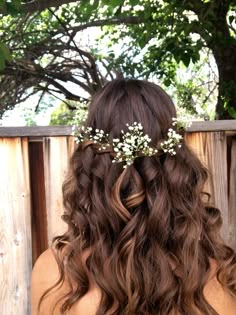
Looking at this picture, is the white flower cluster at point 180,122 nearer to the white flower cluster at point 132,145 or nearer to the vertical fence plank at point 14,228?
the white flower cluster at point 132,145

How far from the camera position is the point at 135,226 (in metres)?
1.54

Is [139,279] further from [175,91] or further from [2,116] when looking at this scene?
[2,116]

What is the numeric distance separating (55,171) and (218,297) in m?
0.77

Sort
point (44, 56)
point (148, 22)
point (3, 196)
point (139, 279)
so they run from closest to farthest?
point (139, 279), point (3, 196), point (148, 22), point (44, 56)

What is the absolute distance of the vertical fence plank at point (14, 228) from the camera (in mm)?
1997

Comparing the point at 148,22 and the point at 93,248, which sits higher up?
the point at 148,22

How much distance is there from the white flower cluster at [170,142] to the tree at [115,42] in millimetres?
1540

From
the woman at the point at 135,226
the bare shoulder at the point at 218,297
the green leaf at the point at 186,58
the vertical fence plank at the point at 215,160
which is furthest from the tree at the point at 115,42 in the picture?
the bare shoulder at the point at 218,297

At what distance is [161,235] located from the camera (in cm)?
156

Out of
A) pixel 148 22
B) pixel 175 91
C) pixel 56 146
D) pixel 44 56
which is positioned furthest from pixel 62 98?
pixel 56 146

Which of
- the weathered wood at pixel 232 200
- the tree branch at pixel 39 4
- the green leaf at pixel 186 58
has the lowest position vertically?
the weathered wood at pixel 232 200

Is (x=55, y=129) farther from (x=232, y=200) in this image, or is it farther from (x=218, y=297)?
(x=218, y=297)

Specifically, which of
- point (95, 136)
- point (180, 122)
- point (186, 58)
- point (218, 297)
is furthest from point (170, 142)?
point (186, 58)

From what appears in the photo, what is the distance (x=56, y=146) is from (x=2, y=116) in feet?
16.5
